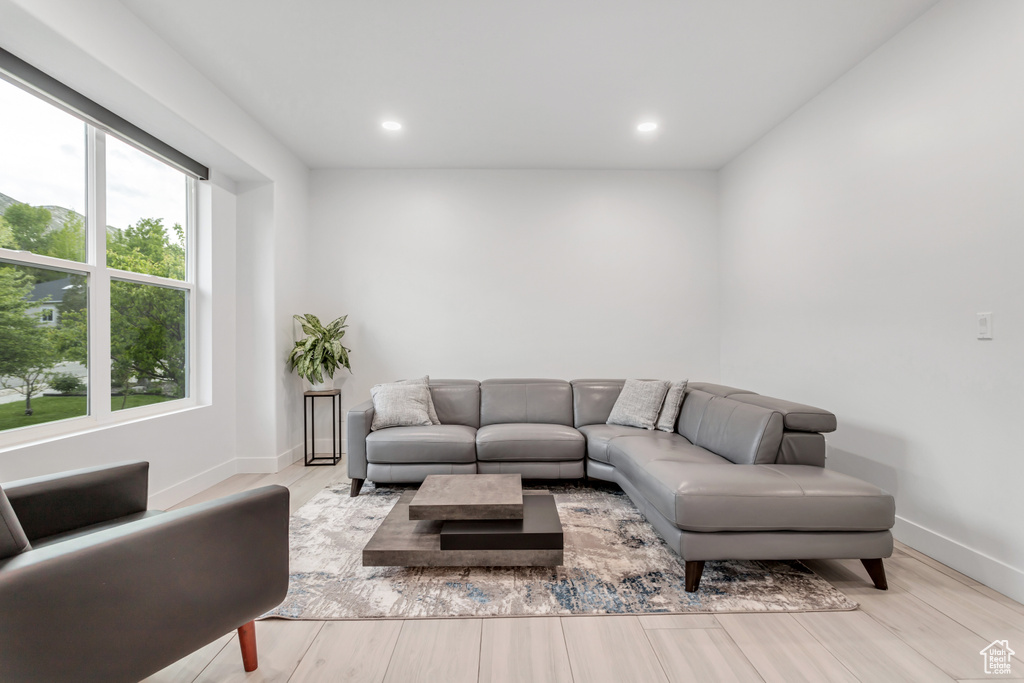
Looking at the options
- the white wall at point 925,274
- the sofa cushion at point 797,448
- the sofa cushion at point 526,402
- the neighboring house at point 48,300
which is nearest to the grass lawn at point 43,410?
the neighboring house at point 48,300

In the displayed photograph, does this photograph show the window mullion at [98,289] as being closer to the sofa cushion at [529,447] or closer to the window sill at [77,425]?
the window sill at [77,425]

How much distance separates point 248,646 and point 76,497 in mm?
866

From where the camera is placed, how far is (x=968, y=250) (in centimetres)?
222

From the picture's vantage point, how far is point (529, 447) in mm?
3391

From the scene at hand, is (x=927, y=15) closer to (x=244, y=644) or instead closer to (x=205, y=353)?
(x=244, y=644)

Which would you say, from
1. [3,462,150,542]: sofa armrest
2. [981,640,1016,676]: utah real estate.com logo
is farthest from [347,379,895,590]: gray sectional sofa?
[3,462,150,542]: sofa armrest

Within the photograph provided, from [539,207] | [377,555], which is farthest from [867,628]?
[539,207]

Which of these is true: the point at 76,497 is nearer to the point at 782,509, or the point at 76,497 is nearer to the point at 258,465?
the point at 258,465

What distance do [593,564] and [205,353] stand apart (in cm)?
335

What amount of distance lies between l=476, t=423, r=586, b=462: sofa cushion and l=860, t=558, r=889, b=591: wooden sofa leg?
5.81ft

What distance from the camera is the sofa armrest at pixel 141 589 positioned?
101 centimetres

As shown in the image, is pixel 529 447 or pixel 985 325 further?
pixel 529 447

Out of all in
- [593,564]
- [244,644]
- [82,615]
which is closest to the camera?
[82,615]

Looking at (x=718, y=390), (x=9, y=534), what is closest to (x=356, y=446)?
(x=9, y=534)
